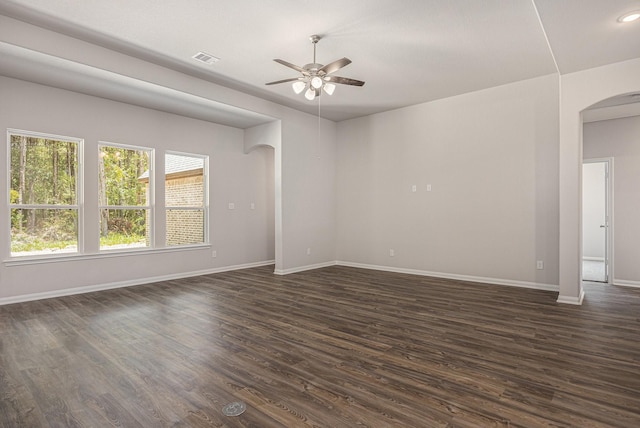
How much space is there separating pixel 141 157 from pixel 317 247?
3782 mm

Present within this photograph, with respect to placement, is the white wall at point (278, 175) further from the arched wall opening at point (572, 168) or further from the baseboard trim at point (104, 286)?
the arched wall opening at point (572, 168)

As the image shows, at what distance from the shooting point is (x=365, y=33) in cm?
392

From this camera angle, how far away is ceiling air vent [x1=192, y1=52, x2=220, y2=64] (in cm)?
441

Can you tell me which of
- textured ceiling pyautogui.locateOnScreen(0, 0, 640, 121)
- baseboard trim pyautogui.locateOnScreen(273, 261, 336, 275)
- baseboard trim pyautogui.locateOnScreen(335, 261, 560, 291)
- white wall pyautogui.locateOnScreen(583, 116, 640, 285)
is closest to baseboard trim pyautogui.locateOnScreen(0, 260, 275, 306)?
baseboard trim pyautogui.locateOnScreen(273, 261, 336, 275)

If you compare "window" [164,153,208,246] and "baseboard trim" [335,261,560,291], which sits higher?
"window" [164,153,208,246]

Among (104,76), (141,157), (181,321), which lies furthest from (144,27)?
(181,321)

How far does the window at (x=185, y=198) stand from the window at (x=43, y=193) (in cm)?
142

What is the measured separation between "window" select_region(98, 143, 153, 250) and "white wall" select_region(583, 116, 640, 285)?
794 centimetres

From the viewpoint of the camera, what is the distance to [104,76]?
14.6ft

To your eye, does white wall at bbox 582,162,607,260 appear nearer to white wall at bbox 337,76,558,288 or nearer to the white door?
the white door

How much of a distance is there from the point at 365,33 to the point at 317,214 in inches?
162

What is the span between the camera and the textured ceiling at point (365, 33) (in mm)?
3342

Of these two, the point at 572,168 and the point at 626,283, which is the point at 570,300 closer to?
the point at 572,168

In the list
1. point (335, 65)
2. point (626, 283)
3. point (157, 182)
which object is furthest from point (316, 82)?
point (626, 283)
